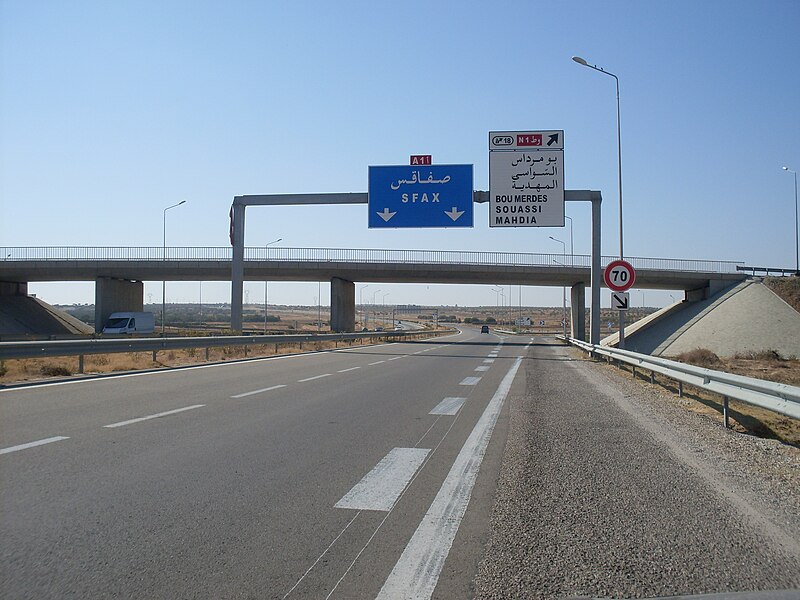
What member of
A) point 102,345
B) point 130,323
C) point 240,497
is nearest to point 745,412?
point 240,497

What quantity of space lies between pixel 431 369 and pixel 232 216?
1544 cm

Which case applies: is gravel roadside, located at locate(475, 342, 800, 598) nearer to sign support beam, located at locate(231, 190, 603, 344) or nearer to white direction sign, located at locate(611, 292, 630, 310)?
white direction sign, located at locate(611, 292, 630, 310)

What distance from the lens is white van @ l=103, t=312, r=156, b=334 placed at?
4816 centimetres

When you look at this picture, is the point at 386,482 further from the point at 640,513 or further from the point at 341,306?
the point at 341,306

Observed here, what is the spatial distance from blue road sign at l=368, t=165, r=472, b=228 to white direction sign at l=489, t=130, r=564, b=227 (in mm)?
1781

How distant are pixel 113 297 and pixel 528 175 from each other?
148 ft

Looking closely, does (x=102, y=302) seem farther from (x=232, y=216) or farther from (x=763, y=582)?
(x=763, y=582)

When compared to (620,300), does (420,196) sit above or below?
above

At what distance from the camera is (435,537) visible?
504 cm

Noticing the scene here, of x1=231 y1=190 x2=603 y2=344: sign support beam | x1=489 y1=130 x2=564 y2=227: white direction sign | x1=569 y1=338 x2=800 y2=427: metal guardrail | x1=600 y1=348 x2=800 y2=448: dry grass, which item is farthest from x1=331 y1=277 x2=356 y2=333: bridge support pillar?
x1=569 y1=338 x2=800 y2=427: metal guardrail

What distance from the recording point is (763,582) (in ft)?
13.7

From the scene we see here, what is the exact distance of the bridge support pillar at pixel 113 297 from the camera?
57.8 meters

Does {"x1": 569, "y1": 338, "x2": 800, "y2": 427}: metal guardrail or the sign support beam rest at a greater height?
the sign support beam

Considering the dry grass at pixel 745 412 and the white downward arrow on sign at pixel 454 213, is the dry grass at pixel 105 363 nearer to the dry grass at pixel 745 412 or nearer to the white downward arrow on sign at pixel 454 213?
the white downward arrow on sign at pixel 454 213
